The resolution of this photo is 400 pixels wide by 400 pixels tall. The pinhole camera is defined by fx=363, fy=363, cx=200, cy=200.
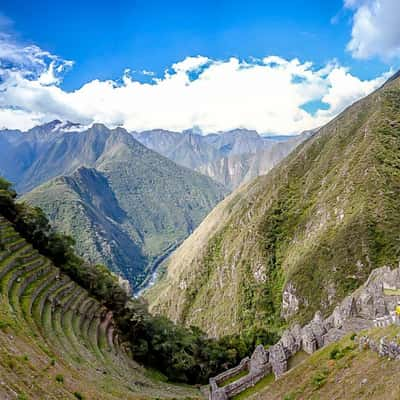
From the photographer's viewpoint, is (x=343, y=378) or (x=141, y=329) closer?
(x=343, y=378)

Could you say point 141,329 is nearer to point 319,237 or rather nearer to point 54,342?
point 54,342

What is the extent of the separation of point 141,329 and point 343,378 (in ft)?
127

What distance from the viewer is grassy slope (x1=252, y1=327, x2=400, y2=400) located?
1358cm

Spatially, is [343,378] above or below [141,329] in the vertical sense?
above

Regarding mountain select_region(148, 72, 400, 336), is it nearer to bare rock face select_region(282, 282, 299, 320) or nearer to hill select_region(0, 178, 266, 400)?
bare rock face select_region(282, 282, 299, 320)

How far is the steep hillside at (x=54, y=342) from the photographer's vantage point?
71.6 ft

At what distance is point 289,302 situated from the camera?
134m

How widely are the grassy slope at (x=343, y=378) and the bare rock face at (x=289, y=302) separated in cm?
11352

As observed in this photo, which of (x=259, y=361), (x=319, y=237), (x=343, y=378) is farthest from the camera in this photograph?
(x=319, y=237)

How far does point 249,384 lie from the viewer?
86.4 feet

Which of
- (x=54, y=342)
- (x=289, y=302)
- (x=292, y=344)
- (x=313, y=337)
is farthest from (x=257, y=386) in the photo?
(x=289, y=302)

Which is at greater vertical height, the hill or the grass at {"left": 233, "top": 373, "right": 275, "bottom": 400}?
the hill

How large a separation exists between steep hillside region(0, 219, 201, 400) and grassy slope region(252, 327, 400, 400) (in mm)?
12671

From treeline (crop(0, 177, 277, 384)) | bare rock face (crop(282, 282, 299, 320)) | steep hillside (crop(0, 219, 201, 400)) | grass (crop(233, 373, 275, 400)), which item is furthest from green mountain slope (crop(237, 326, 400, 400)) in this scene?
bare rock face (crop(282, 282, 299, 320))
